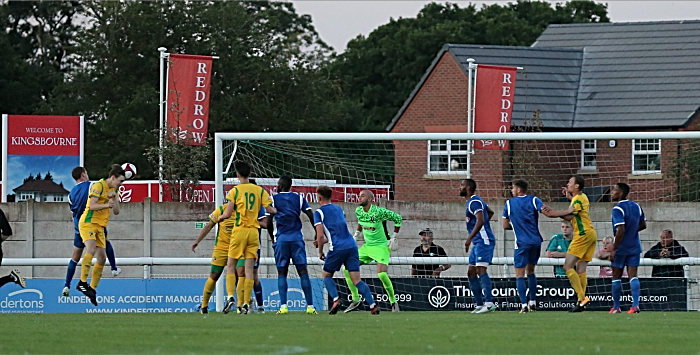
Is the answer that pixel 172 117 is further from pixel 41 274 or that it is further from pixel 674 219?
pixel 674 219

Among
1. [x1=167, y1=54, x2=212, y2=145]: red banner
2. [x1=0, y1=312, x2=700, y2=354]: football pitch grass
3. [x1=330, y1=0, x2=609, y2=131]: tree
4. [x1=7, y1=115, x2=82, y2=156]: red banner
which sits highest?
[x1=330, y1=0, x2=609, y2=131]: tree

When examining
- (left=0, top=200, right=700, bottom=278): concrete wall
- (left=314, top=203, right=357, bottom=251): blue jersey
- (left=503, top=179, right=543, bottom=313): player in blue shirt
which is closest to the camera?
(left=314, top=203, right=357, bottom=251): blue jersey

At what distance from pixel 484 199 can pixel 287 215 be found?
27.6ft

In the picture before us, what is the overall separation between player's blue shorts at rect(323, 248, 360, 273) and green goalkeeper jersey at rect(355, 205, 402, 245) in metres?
1.68

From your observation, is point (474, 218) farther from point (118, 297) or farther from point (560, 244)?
point (118, 297)

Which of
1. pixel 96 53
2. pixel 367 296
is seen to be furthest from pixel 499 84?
pixel 96 53

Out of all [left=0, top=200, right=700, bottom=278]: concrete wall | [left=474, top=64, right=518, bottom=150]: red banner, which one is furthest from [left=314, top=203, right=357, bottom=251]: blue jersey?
[left=474, top=64, right=518, bottom=150]: red banner

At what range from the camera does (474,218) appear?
53.4ft

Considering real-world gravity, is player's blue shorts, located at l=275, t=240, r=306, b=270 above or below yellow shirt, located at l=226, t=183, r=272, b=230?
below

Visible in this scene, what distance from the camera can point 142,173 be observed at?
169ft

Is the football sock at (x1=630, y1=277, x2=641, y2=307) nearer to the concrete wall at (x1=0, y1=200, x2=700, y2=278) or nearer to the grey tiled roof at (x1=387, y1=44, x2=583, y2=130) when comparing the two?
the concrete wall at (x1=0, y1=200, x2=700, y2=278)

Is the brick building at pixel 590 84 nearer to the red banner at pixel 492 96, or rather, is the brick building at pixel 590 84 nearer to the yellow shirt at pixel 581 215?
the red banner at pixel 492 96

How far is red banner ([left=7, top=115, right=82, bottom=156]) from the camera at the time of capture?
3177cm

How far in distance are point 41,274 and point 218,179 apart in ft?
20.1
